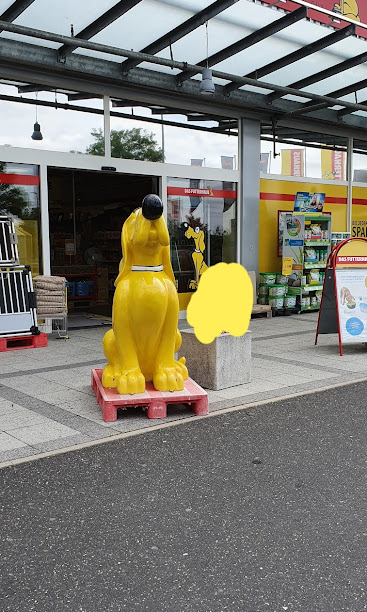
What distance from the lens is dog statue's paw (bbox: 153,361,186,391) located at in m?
5.14

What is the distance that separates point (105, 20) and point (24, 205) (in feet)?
10.1

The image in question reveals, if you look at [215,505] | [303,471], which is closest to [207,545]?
[215,505]

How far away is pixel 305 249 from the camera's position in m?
11.9

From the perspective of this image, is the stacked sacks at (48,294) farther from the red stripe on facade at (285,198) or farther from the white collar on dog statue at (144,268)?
the red stripe on facade at (285,198)

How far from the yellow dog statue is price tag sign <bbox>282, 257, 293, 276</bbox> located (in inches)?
263

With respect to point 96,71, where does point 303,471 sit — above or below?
below

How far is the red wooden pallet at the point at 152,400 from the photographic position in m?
4.92

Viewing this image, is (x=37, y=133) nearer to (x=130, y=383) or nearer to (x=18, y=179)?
(x=18, y=179)

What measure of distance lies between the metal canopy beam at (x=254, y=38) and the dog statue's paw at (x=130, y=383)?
5.42 metres

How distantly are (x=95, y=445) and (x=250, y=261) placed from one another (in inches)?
313

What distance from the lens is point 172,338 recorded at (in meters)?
5.25

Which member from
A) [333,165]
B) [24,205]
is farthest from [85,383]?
[333,165]

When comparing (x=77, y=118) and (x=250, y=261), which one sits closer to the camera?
(x=77, y=118)

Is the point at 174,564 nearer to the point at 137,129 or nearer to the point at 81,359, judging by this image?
the point at 81,359
